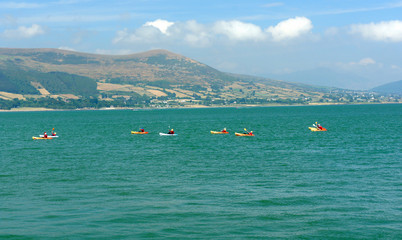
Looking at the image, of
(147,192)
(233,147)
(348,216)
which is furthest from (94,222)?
(233,147)

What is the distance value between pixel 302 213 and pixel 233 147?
51255 mm

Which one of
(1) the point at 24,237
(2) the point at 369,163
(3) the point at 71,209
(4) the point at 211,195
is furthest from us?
(2) the point at 369,163

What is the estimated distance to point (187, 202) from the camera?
39406 millimetres

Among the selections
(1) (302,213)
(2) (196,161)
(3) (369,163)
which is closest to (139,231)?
(1) (302,213)

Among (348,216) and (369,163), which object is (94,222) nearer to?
(348,216)

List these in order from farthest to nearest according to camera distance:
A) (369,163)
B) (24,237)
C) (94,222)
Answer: (369,163) → (94,222) → (24,237)

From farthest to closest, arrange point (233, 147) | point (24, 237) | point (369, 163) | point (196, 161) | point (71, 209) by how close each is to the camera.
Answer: point (233, 147) → point (196, 161) → point (369, 163) → point (71, 209) → point (24, 237)

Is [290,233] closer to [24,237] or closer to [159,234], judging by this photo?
[159,234]

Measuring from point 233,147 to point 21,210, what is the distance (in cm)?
5345

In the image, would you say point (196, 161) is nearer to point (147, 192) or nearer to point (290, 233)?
point (147, 192)

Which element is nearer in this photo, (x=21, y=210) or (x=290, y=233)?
(x=290, y=233)

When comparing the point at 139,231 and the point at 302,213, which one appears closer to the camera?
the point at 139,231

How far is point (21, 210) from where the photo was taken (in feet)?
123

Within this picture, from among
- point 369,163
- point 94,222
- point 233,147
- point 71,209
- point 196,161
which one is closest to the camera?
point 94,222
